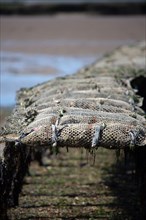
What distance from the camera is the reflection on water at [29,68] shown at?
20016 mm

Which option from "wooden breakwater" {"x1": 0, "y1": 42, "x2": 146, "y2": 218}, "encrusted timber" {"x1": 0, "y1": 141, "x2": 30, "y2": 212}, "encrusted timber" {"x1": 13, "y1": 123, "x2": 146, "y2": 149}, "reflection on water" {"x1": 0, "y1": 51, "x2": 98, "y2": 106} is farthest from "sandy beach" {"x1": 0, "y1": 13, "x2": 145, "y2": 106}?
"encrusted timber" {"x1": 13, "y1": 123, "x2": 146, "y2": 149}

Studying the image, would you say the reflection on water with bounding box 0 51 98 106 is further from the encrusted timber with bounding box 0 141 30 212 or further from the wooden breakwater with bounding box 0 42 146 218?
the encrusted timber with bounding box 0 141 30 212

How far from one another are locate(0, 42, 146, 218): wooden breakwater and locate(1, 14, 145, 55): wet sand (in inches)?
612

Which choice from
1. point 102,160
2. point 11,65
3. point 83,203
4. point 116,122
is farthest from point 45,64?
point 116,122

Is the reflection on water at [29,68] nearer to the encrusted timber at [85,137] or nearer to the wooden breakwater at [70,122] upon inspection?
the wooden breakwater at [70,122]

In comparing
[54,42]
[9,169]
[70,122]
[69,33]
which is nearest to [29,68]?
[54,42]

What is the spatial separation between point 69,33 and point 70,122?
21490 mm

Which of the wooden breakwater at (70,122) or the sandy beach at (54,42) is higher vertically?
the sandy beach at (54,42)

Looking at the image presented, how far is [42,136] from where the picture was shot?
757 centimetres

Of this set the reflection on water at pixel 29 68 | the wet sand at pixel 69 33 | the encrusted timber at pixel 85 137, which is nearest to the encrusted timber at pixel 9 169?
the encrusted timber at pixel 85 137

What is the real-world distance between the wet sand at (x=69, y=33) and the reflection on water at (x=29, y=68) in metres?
1.07

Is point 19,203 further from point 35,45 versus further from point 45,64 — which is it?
point 35,45

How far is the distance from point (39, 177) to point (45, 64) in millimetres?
11590

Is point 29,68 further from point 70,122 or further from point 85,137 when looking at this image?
point 85,137
